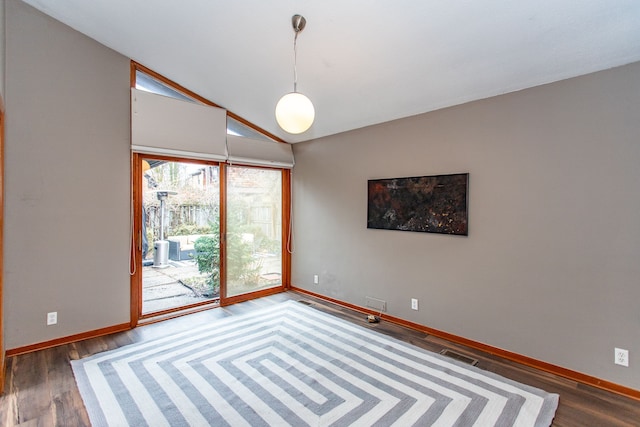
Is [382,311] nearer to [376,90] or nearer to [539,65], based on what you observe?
[376,90]

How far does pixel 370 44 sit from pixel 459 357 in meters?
3.07

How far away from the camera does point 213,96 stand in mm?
4105

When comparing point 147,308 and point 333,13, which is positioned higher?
point 333,13

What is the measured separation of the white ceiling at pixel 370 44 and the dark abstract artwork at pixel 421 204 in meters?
0.83

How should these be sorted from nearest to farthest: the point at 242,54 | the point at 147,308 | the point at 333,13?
1. the point at 333,13
2. the point at 242,54
3. the point at 147,308

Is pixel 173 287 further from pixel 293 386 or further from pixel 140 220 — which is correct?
pixel 293 386

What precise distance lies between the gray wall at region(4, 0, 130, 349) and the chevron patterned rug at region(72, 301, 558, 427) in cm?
77

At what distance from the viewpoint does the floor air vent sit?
9.55 feet

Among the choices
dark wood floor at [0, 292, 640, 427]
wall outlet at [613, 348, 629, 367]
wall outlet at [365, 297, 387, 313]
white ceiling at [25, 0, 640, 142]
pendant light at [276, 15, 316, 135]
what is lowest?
dark wood floor at [0, 292, 640, 427]

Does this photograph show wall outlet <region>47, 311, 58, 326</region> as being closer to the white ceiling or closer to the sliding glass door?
the sliding glass door

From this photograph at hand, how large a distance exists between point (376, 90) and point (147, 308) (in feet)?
12.7

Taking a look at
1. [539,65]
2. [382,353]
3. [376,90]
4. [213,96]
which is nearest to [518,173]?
[539,65]

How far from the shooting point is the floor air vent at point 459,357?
115 inches

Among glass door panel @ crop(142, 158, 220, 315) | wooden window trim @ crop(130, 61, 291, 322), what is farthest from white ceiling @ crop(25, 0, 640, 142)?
glass door panel @ crop(142, 158, 220, 315)
